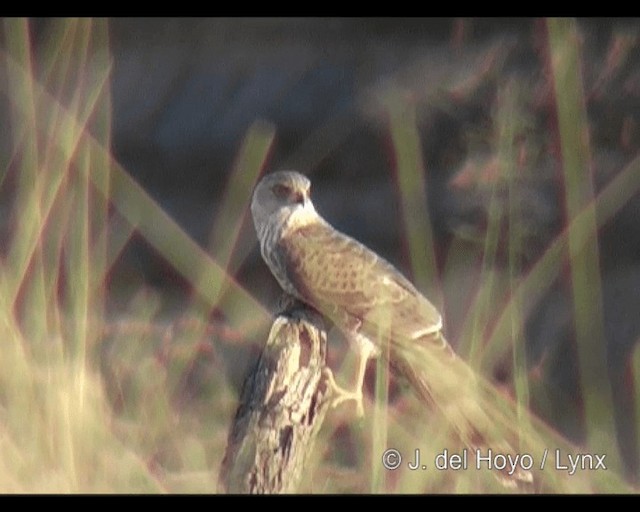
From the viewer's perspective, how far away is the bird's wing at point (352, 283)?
2.99 meters

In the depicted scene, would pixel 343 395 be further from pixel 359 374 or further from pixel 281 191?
pixel 281 191

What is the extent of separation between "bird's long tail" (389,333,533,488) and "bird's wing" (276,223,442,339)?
0.18 ft

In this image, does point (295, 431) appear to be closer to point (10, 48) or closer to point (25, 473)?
point (25, 473)

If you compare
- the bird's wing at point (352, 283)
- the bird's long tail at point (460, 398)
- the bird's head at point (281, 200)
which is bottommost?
the bird's long tail at point (460, 398)

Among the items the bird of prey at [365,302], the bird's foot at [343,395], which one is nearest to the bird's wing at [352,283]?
the bird of prey at [365,302]

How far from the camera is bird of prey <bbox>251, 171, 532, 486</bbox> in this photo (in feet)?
9.71

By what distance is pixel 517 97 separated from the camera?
309cm

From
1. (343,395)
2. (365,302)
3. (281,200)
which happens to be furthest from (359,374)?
(281,200)

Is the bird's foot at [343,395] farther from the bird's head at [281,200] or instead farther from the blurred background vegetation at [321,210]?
the bird's head at [281,200]

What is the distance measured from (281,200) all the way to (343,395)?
1.73 feet

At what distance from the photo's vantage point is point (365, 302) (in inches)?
118

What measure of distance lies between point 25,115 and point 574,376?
1.59m

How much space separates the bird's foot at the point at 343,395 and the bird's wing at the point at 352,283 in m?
0.15

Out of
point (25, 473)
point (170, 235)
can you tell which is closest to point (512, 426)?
point (170, 235)
